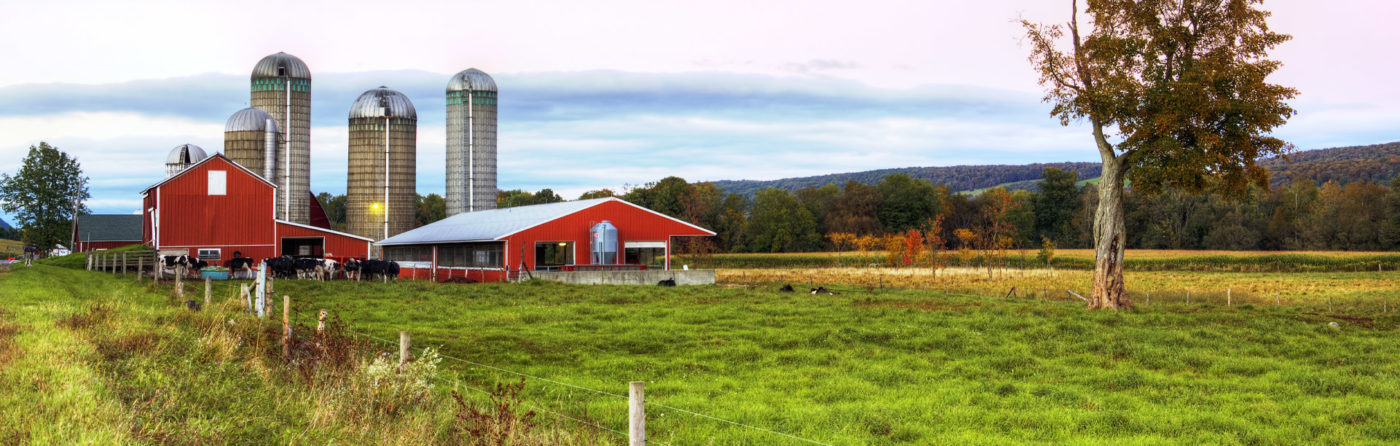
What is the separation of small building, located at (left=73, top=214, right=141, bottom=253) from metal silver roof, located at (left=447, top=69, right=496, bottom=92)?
92.1 feet

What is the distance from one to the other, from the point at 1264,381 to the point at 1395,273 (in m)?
51.6

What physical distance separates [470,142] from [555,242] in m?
22.6

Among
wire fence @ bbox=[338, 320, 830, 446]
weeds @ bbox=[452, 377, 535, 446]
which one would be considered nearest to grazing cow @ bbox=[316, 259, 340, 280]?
wire fence @ bbox=[338, 320, 830, 446]

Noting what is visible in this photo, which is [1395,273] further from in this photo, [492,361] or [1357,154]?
[1357,154]

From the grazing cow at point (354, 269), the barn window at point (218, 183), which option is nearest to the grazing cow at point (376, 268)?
the grazing cow at point (354, 269)

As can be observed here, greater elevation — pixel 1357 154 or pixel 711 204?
pixel 1357 154

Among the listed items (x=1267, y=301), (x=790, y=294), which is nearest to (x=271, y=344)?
(x=790, y=294)

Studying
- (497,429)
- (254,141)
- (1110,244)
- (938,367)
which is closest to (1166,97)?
(1110,244)

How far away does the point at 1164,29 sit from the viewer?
84.3 feet

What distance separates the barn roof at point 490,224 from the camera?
147 feet

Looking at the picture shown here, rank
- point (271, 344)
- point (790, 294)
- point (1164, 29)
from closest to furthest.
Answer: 1. point (271, 344)
2. point (1164, 29)
3. point (790, 294)

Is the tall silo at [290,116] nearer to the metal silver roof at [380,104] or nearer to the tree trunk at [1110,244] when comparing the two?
the metal silver roof at [380,104]

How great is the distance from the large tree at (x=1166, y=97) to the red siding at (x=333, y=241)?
3437 cm

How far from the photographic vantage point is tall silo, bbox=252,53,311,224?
64.5m
